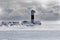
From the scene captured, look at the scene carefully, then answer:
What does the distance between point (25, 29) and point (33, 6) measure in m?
0.55

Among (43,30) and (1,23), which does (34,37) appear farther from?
(1,23)

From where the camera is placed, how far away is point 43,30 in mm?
2627

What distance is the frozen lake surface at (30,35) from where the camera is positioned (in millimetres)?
2355

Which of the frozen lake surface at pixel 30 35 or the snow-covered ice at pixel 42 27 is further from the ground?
the snow-covered ice at pixel 42 27

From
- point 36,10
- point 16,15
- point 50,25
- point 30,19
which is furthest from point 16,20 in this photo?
point 50,25

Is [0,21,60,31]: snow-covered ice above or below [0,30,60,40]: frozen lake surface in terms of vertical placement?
above

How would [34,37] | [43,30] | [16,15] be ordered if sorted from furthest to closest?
[16,15]
[43,30]
[34,37]

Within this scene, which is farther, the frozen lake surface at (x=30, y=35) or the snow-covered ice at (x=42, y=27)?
the snow-covered ice at (x=42, y=27)

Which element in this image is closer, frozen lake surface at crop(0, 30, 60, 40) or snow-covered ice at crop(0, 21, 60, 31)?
frozen lake surface at crop(0, 30, 60, 40)

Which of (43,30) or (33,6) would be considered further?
(33,6)

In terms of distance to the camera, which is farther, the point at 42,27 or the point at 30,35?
the point at 42,27

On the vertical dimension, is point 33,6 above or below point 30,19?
above

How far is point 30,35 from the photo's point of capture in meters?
2.45

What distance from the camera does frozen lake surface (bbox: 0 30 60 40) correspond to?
2.36 meters
